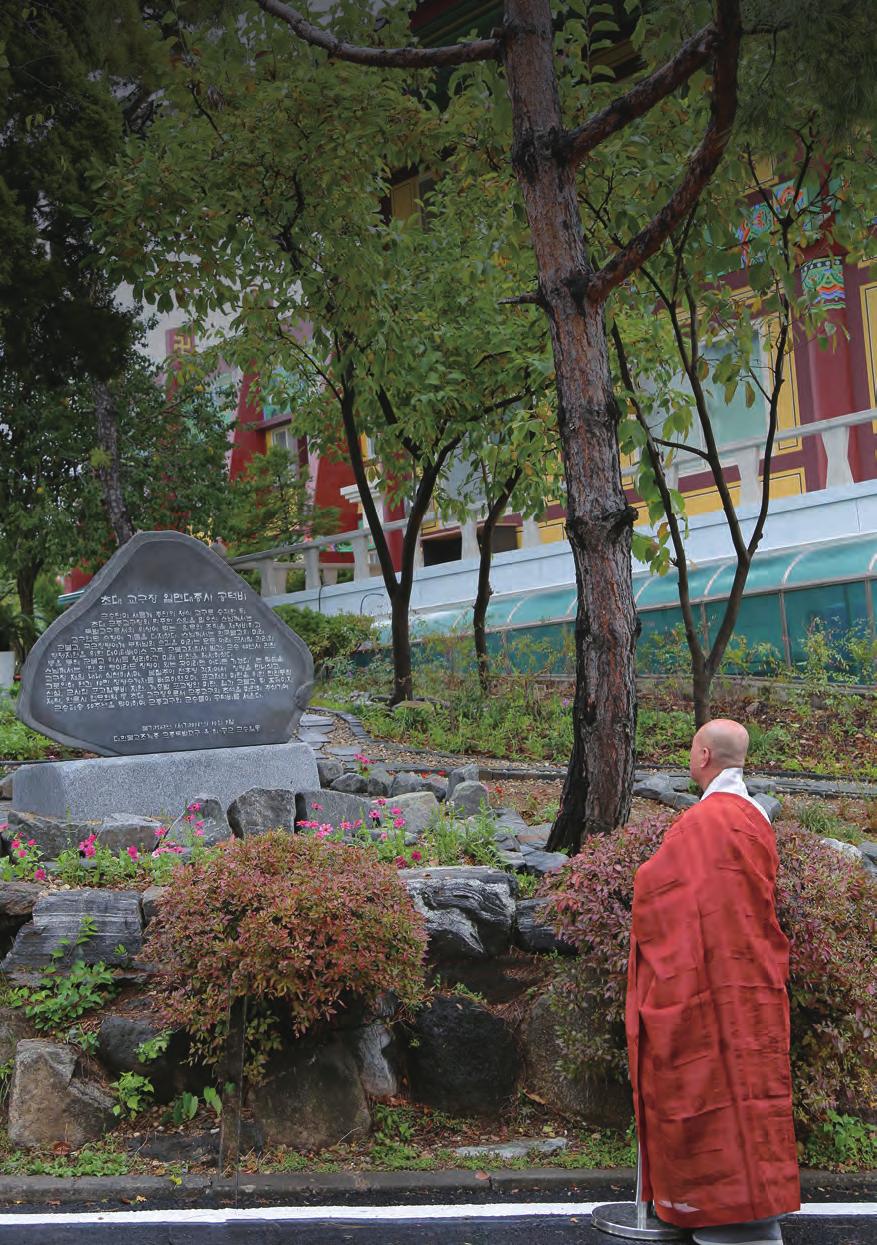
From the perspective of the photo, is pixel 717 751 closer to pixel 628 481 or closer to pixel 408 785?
pixel 408 785

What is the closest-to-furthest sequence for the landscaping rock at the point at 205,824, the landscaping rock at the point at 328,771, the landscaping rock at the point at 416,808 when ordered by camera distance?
the landscaping rock at the point at 205,824 → the landscaping rock at the point at 416,808 → the landscaping rock at the point at 328,771

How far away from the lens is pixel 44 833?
23.4 ft

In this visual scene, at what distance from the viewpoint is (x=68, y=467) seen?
22.5 metres

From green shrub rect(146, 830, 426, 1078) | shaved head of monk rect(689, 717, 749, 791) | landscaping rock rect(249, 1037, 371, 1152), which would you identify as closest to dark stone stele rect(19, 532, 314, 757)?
green shrub rect(146, 830, 426, 1078)

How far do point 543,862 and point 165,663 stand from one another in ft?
11.8

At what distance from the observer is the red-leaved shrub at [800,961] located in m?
5.11

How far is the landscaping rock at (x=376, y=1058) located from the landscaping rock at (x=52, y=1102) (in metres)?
1.10

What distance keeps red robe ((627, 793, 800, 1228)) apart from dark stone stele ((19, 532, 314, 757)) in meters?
5.34

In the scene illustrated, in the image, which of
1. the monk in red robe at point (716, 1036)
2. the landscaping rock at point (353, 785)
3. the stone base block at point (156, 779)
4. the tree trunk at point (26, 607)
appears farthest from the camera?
the tree trunk at point (26, 607)

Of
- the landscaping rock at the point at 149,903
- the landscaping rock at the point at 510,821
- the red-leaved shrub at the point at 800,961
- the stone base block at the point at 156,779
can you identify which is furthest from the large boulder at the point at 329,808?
the red-leaved shrub at the point at 800,961

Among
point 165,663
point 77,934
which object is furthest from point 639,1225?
point 165,663

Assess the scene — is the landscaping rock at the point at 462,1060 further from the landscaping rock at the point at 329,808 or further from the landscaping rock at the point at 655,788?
the landscaping rock at the point at 655,788

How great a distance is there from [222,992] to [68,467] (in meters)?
18.7

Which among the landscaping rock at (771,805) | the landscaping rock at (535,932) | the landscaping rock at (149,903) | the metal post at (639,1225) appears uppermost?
the landscaping rock at (771,805)
